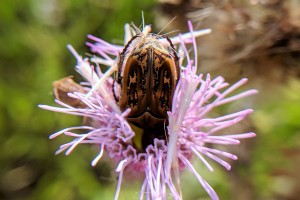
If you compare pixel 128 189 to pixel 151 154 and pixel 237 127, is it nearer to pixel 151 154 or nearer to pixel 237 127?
pixel 151 154

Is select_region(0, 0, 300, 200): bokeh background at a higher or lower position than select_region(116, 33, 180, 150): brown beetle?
higher

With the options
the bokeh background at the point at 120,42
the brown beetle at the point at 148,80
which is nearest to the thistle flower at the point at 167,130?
the brown beetle at the point at 148,80

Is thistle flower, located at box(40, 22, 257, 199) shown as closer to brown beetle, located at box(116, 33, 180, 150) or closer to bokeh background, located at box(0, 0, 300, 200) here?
brown beetle, located at box(116, 33, 180, 150)

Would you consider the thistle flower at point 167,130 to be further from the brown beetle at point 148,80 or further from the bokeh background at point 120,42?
the bokeh background at point 120,42

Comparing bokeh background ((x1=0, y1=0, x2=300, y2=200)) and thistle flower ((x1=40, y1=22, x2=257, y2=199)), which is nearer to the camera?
thistle flower ((x1=40, y1=22, x2=257, y2=199))

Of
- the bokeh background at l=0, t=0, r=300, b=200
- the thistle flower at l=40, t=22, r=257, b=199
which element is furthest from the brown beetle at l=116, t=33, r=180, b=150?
the bokeh background at l=0, t=0, r=300, b=200

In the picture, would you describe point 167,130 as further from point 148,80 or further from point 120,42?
point 120,42

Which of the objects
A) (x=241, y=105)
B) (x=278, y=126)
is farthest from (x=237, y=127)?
(x=278, y=126)
